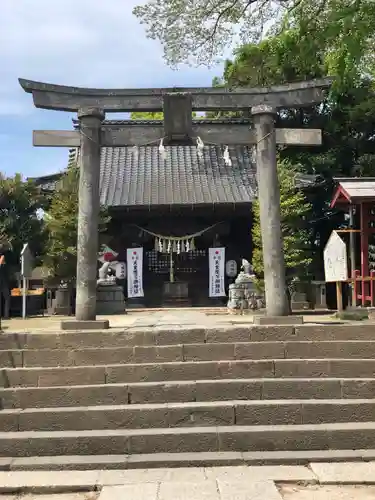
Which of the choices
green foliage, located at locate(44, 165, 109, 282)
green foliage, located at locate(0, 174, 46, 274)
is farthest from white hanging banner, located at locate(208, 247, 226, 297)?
green foliage, located at locate(0, 174, 46, 274)

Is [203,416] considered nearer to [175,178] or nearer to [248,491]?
[248,491]

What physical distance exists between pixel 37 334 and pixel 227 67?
20.4 metres

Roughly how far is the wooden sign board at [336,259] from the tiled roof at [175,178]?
322 inches

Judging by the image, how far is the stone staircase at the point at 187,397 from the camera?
554 centimetres

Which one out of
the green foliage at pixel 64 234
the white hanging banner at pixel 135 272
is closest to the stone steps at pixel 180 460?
the green foliage at pixel 64 234

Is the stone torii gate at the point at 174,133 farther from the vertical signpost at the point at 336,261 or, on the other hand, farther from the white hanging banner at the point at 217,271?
the white hanging banner at the point at 217,271

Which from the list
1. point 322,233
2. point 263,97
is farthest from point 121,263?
point 263,97

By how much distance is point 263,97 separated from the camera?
8.85 m

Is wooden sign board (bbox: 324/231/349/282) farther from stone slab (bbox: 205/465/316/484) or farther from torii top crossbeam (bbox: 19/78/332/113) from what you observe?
stone slab (bbox: 205/465/316/484)

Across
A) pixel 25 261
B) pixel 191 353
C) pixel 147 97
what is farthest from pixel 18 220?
pixel 191 353

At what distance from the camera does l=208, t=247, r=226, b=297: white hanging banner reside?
18.6 metres

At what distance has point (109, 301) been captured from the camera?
49.8 ft

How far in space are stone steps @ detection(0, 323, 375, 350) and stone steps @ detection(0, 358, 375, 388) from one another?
45 cm

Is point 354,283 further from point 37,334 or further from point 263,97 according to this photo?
point 37,334
